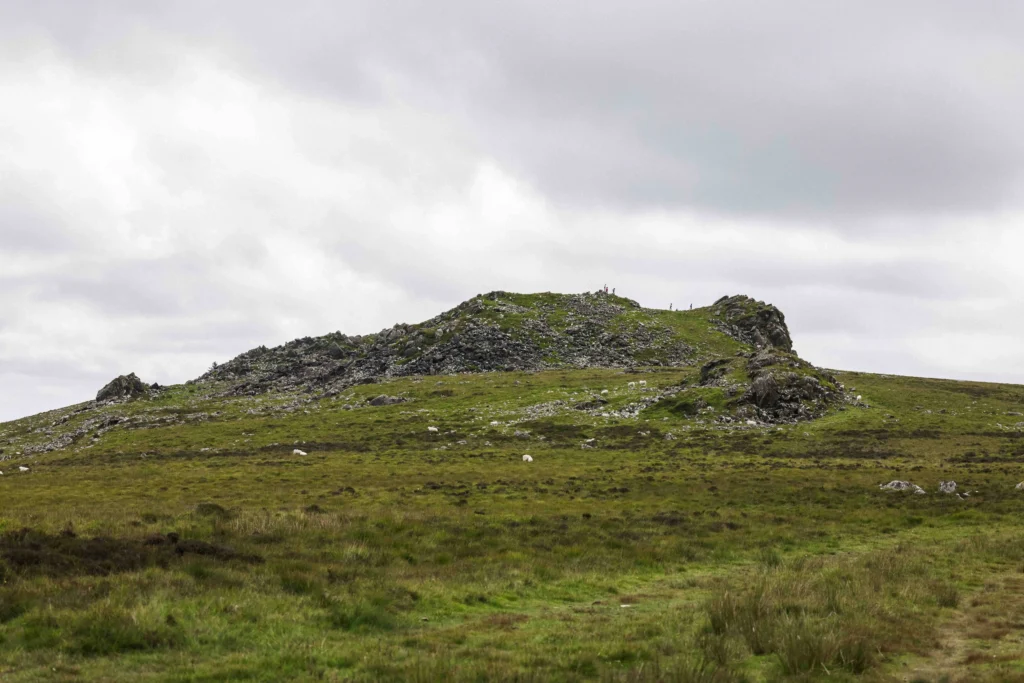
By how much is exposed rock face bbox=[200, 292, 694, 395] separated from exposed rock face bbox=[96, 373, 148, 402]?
19.5 metres

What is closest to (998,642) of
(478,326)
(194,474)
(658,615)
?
(658,615)

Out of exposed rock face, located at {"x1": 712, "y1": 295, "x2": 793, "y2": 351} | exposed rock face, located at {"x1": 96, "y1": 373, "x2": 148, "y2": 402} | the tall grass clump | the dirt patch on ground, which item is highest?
exposed rock face, located at {"x1": 712, "y1": 295, "x2": 793, "y2": 351}

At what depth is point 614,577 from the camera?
23031 millimetres

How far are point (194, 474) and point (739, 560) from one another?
48305mm

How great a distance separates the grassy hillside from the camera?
43.6 ft

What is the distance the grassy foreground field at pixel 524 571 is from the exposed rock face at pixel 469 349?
82.9 m

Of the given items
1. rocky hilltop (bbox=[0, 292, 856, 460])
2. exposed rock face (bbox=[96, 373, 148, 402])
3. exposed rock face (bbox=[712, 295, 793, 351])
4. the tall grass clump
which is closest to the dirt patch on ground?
the tall grass clump

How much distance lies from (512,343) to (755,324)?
6403 cm

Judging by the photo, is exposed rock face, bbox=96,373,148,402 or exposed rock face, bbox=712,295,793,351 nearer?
exposed rock face, bbox=96,373,148,402

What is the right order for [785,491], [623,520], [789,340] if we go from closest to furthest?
[623,520] → [785,491] → [789,340]

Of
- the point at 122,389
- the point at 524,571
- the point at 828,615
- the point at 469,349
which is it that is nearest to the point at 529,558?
the point at 524,571

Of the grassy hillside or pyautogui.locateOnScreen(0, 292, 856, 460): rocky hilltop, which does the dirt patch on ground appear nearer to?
the grassy hillside

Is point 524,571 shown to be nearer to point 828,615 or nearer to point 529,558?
point 529,558

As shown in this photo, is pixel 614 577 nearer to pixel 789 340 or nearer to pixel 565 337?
pixel 565 337
